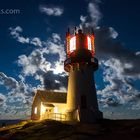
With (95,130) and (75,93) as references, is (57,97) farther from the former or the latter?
(95,130)

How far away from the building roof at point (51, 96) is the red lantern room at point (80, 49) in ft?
25.1

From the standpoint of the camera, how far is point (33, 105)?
1897 inches

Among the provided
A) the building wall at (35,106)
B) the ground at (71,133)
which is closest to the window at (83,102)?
the ground at (71,133)

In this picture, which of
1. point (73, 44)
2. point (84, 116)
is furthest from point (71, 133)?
point (73, 44)

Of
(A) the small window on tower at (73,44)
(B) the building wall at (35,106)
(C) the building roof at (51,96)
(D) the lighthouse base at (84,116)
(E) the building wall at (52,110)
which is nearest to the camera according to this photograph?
(D) the lighthouse base at (84,116)

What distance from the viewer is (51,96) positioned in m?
46.4

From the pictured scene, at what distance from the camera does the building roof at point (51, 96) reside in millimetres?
45134

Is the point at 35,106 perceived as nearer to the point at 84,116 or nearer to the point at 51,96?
the point at 51,96

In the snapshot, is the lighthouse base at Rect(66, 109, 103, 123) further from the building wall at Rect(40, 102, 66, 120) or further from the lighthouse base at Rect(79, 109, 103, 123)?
the building wall at Rect(40, 102, 66, 120)

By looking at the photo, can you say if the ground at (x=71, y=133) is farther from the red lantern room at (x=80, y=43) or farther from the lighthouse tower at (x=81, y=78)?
the red lantern room at (x=80, y=43)

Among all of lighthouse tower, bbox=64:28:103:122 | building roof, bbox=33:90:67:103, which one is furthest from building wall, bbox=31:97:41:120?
lighthouse tower, bbox=64:28:103:122

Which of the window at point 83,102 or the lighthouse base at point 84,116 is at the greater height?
the window at point 83,102

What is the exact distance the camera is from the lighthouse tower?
39.0 metres

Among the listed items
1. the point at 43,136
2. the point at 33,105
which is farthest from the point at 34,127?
the point at 33,105
